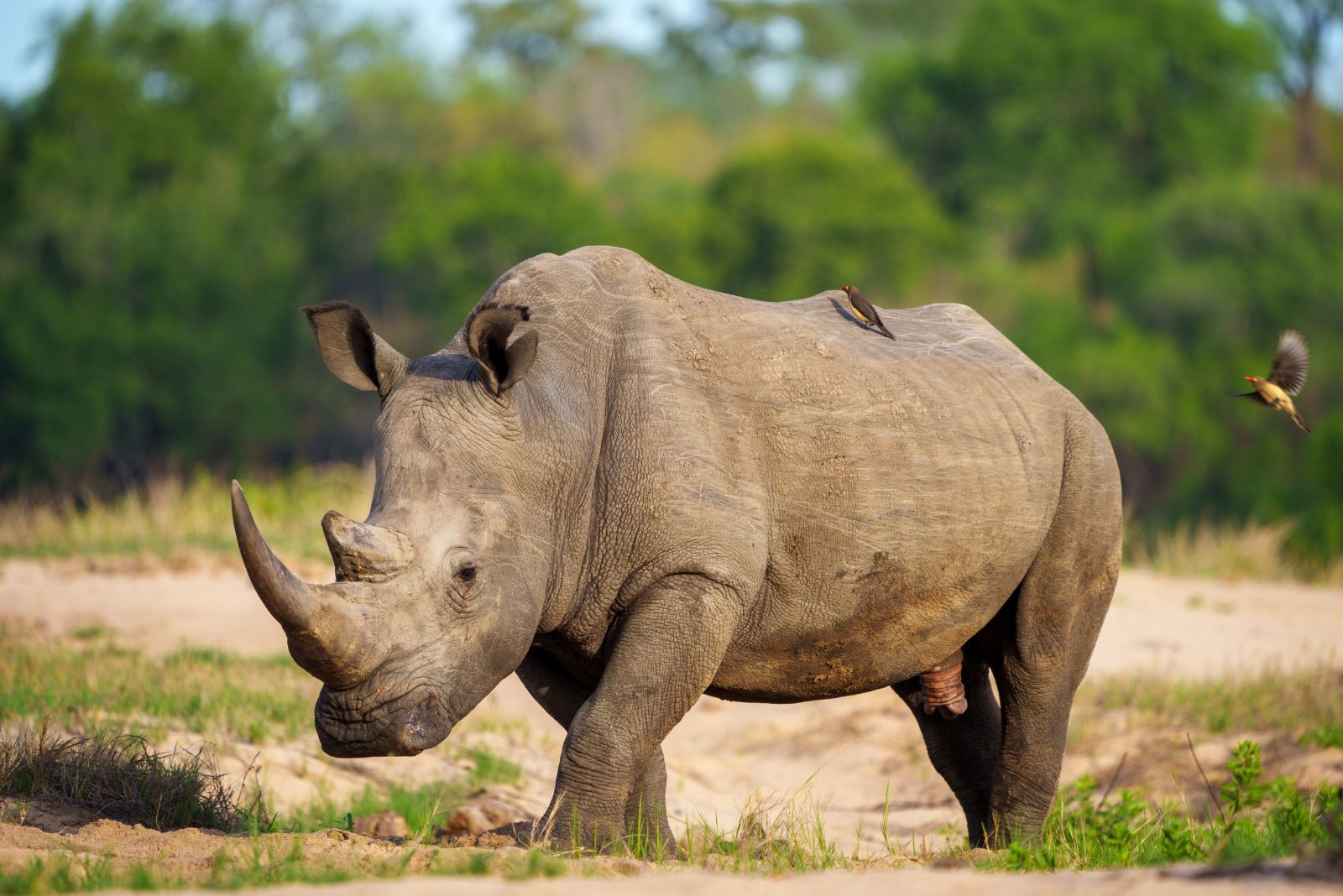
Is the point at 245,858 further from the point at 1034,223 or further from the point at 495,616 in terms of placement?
the point at 1034,223

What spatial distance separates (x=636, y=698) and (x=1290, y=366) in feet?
10.2

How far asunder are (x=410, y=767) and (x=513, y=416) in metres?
3.59

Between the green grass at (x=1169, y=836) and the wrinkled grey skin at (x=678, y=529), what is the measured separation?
347 millimetres

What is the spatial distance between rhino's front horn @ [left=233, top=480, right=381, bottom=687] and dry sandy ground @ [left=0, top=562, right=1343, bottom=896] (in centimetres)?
102

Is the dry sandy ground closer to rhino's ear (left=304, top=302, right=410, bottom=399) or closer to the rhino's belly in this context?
the rhino's belly

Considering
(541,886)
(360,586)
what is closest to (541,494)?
(360,586)

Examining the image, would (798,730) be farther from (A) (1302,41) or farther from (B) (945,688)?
(A) (1302,41)

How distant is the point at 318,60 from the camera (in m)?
60.7

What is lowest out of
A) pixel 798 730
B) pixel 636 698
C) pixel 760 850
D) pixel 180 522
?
pixel 180 522

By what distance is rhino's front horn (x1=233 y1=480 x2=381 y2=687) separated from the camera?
4.81m

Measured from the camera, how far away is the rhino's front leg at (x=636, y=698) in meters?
5.37

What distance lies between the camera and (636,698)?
17.9ft

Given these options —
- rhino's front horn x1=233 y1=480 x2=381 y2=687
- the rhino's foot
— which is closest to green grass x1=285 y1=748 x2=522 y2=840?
rhino's front horn x1=233 y1=480 x2=381 y2=687

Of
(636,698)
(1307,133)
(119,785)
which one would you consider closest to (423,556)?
(636,698)
